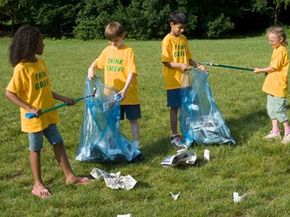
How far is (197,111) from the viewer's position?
19.9 ft

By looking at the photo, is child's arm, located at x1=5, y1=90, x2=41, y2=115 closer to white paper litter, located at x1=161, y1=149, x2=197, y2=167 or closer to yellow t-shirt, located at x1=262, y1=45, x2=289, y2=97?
white paper litter, located at x1=161, y1=149, x2=197, y2=167

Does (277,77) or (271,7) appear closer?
(277,77)

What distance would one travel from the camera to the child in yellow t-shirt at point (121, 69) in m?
5.40

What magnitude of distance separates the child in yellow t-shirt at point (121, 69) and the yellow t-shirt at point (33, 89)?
0.91m

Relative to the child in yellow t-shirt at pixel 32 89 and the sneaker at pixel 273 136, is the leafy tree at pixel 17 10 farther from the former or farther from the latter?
the child in yellow t-shirt at pixel 32 89

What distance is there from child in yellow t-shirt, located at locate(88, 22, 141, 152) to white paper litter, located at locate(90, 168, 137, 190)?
2.54 feet

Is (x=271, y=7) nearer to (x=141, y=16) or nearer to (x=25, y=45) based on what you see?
(x=141, y=16)

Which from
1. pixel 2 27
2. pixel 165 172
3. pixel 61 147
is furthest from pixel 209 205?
pixel 2 27

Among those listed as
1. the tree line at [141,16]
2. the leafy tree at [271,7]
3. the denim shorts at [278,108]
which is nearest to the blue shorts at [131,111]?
the denim shorts at [278,108]

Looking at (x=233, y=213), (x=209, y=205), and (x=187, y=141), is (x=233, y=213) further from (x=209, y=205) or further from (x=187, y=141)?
(x=187, y=141)

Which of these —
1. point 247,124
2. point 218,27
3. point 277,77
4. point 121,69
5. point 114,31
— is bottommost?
point 218,27

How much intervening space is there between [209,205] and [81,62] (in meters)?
12.3

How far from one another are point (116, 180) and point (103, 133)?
2.66ft

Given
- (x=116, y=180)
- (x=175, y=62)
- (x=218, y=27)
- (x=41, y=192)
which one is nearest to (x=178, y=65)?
(x=175, y=62)
